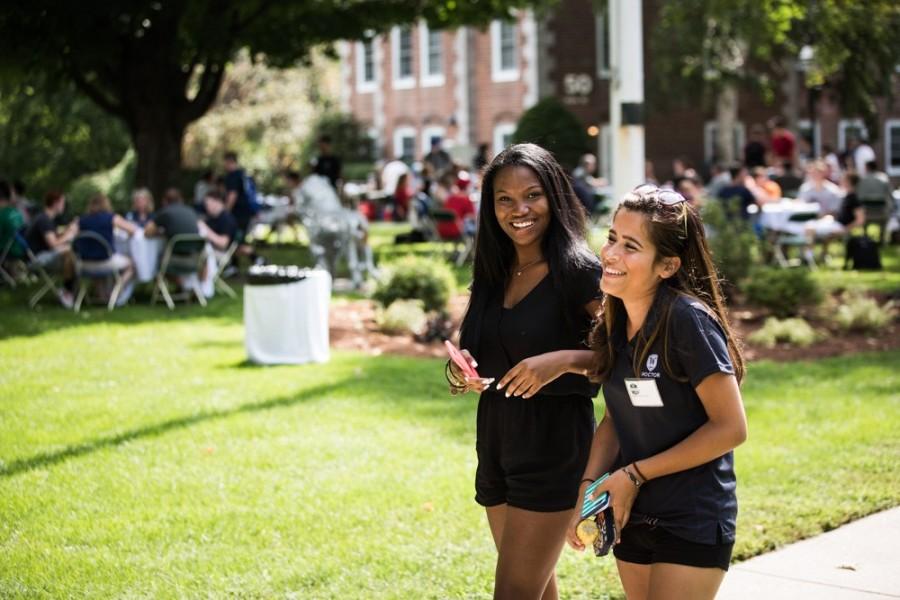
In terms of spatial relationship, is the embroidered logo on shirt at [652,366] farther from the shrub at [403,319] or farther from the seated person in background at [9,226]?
the seated person in background at [9,226]

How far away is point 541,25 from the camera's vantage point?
3584 cm

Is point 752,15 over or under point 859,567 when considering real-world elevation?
over

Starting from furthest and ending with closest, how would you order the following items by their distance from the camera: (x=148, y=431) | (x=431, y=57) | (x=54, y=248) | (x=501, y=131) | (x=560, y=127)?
(x=431, y=57)
(x=501, y=131)
(x=560, y=127)
(x=54, y=248)
(x=148, y=431)

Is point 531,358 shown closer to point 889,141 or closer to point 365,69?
point 889,141

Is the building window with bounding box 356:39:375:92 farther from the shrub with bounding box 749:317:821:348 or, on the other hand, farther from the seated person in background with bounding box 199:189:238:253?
the shrub with bounding box 749:317:821:348

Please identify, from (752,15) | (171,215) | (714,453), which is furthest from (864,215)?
(714,453)

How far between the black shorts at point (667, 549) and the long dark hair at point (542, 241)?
0.76 metres

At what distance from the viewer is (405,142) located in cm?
4200

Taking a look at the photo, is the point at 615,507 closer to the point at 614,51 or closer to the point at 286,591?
the point at 286,591

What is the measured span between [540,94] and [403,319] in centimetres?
2416

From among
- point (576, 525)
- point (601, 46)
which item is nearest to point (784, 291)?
point (576, 525)

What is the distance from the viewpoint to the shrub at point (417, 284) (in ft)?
43.3

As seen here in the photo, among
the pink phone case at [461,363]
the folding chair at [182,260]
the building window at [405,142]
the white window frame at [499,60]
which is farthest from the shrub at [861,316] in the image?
the building window at [405,142]

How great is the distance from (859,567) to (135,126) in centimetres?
1645
